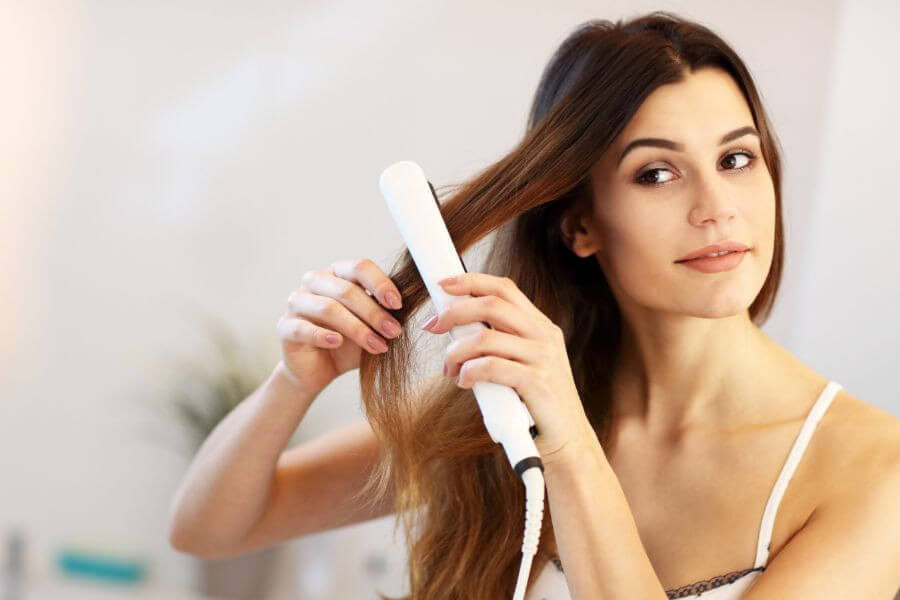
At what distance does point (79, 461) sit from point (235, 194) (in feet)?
2.28

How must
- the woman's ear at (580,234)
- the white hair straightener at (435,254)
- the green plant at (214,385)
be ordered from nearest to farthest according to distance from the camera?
1. the white hair straightener at (435,254)
2. the woman's ear at (580,234)
3. the green plant at (214,385)

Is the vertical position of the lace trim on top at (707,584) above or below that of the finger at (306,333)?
below

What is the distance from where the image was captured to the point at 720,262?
98 cm

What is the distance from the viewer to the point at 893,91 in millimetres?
1557

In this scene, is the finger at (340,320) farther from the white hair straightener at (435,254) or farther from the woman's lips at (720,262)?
the woman's lips at (720,262)

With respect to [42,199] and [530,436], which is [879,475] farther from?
[42,199]

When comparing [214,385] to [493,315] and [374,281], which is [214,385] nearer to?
[374,281]

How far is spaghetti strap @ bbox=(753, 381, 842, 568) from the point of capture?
0.95m

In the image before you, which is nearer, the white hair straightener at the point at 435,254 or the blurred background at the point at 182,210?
the white hair straightener at the point at 435,254

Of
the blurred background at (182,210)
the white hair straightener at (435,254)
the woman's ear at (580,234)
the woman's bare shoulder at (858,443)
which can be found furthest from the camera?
the blurred background at (182,210)

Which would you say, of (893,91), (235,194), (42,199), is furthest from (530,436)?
(42,199)

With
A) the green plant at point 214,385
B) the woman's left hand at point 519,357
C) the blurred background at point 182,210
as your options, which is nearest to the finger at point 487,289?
the woman's left hand at point 519,357

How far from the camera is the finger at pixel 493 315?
76 cm

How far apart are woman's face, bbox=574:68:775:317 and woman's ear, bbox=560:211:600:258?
0.25ft
